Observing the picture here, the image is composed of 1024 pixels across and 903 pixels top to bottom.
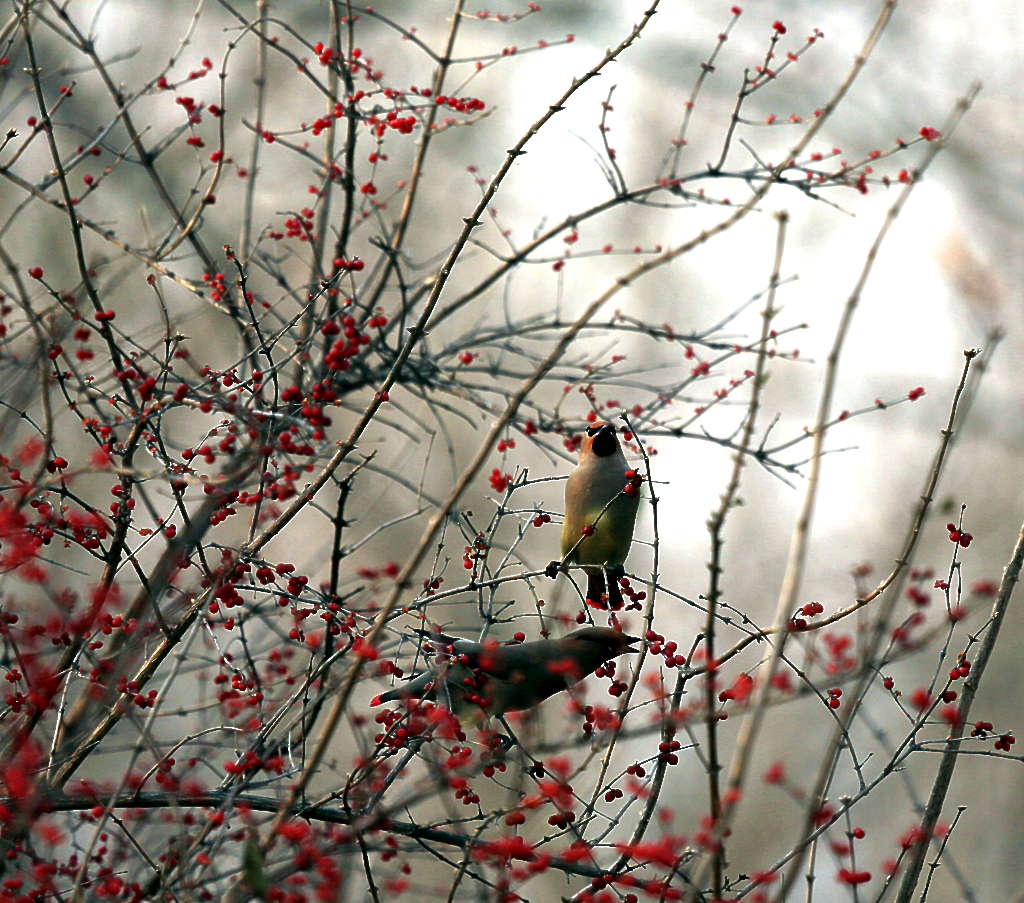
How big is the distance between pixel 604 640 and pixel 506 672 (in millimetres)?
834

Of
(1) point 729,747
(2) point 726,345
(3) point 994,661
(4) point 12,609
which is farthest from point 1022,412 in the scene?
(4) point 12,609

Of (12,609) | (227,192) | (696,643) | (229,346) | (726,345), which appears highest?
(227,192)

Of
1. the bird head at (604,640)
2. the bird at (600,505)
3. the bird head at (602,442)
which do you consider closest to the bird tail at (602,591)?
the bird at (600,505)

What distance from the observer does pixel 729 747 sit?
52.4 ft

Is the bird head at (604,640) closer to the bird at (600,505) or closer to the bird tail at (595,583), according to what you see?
the bird at (600,505)

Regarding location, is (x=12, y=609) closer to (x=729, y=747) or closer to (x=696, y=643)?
(x=696, y=643)

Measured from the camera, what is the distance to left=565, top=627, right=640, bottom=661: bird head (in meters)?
5.09

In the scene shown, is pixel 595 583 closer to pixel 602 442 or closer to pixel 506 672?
pixel 602 442

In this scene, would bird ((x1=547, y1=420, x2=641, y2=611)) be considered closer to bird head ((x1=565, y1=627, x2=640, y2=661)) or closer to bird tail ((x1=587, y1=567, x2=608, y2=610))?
bird tail ((x1=587, y1=567, x2=608, y2=610))

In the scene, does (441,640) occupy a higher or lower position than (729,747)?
lower

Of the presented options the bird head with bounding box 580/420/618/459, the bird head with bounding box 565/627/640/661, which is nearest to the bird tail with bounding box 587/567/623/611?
the bird head with bounding box 565/627/640/661

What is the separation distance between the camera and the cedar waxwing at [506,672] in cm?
385

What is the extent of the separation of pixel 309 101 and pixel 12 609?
11199 mm

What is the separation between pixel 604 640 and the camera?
5141 mm
